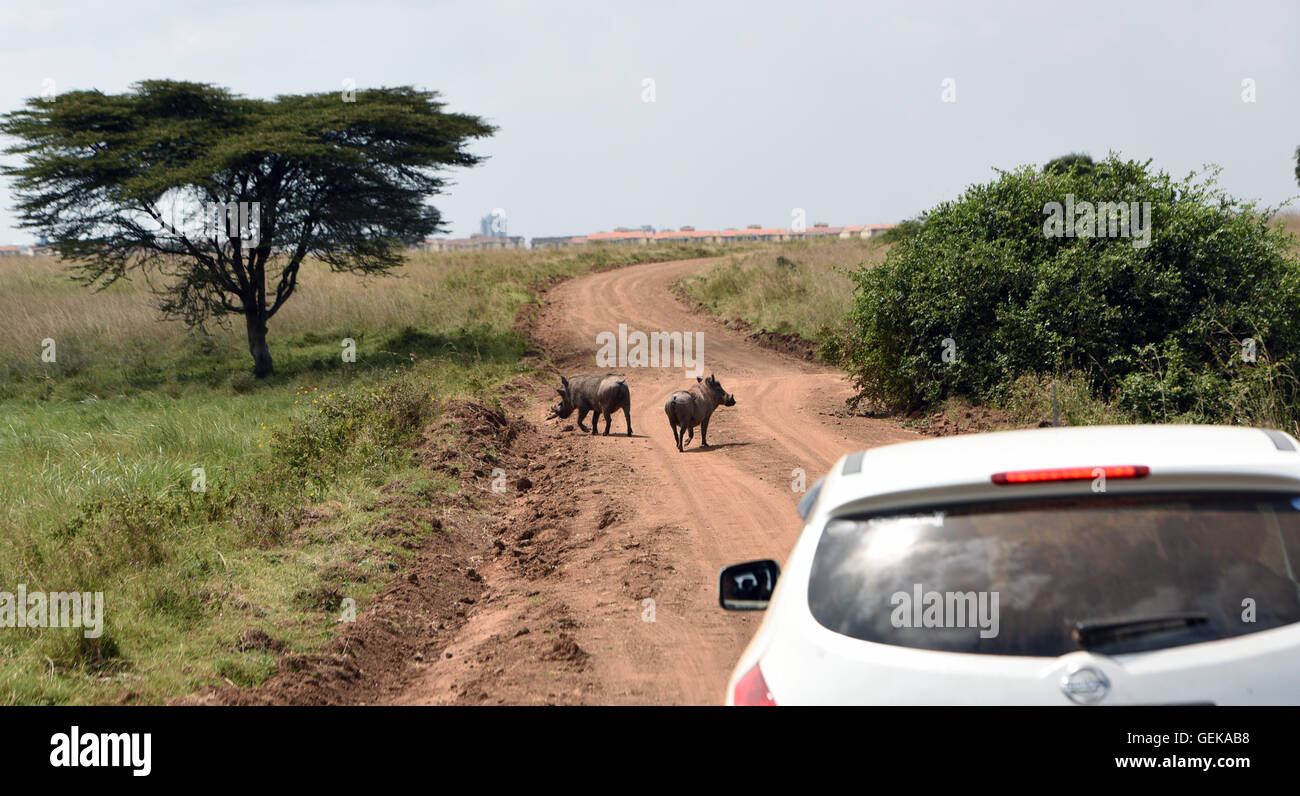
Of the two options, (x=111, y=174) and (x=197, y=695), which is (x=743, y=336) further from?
(x=197, y=695)

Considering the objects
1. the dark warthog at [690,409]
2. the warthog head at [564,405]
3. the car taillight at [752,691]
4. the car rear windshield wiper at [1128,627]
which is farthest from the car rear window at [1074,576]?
the warthog head at [564,405]

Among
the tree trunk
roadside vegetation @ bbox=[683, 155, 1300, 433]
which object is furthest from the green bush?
the tree trunk

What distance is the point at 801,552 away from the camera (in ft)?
9.74

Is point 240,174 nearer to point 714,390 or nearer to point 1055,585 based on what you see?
point 714,390

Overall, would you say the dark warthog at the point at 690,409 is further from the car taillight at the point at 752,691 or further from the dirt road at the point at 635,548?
the car taillight at the point at 752,691

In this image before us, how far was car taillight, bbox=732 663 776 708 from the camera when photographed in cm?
279

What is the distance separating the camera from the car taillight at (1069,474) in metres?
2.64

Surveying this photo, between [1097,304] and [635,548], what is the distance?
9.22 meters

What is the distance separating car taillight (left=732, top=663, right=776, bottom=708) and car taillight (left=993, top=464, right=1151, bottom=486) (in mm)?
794

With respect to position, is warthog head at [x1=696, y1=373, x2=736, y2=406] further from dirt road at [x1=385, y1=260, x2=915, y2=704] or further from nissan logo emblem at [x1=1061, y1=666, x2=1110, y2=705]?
nissan logo emblem at [x1=1061, y1=666, x2=1110, y2=705]

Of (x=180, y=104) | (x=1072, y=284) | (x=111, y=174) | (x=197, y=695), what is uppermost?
(x=180, y=104)
